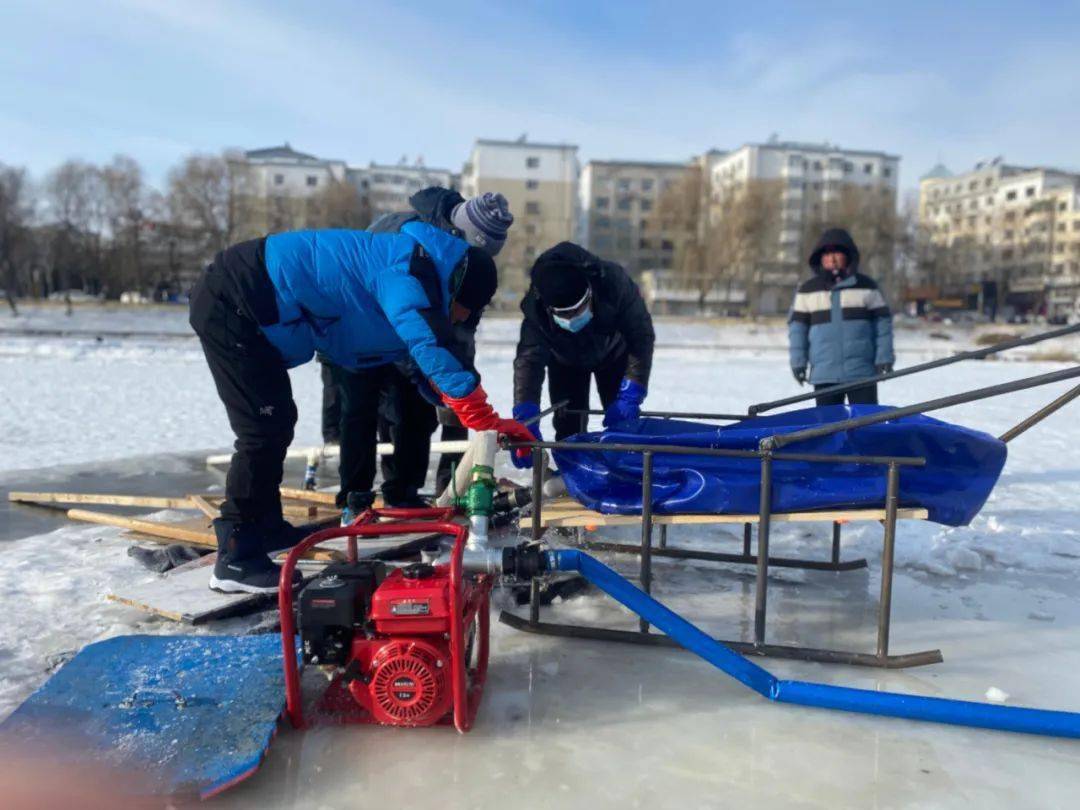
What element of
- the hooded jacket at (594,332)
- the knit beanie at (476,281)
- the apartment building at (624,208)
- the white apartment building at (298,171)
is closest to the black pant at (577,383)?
the hooded jacket at (594,332)

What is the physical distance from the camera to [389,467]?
449 cm

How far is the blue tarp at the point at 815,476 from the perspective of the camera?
2932 millimetres

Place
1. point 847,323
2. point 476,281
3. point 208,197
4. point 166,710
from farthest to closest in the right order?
1. point 208,197
2. point 847,323
3. point 476,281
4. point 166,710

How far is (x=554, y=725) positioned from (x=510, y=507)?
1.35 metres

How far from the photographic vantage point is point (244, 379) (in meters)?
3.02

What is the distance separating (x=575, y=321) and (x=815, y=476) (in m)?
1.48

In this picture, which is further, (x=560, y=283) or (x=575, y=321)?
(x=575, y=321)

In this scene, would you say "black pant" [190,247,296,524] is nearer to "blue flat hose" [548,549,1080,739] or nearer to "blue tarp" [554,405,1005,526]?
"blue tarp" [554,405,1005,526]

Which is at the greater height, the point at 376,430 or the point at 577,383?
the point at 577,383

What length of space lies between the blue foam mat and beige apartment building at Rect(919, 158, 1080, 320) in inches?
2769

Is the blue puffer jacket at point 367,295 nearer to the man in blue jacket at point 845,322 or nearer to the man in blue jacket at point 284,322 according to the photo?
the man in blue jacket at point 284,322

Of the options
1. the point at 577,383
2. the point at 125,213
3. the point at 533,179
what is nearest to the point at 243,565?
the point at 577,383

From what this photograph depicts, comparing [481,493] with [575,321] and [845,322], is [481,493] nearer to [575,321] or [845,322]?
[575,321]

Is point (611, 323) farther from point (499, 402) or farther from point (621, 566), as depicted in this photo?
point (499, 402)
